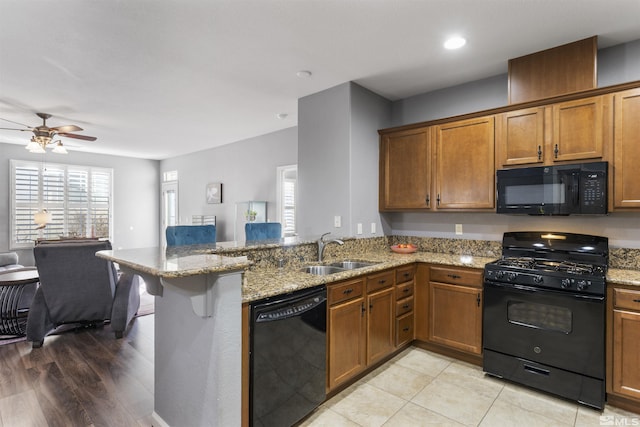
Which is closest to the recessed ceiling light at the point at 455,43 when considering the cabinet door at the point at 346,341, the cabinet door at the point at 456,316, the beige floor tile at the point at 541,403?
the cabinet door at the point at 456,316

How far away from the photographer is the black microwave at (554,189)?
2.49 metres

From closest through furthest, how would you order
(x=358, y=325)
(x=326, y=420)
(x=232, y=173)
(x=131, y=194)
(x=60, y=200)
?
(x=326, y=420) < (x=358, y=325) < (x=232, y=173) < (x=60, y=200) < (x=131, y=194)

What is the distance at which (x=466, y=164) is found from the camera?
10.5ft

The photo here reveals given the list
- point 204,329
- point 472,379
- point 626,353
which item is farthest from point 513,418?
point 204,329

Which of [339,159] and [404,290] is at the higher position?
[339,159]

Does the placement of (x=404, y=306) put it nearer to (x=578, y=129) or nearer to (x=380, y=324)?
(x=380, y=324)

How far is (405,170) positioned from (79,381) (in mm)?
3583

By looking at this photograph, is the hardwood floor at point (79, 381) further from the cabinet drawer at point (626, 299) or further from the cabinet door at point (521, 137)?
the cabinet door at point (521, 137)

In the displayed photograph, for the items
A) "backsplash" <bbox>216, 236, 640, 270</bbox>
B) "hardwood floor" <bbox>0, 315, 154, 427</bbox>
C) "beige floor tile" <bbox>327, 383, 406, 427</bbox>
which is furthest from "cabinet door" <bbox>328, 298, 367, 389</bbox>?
"hardwood floor" <bbox>0, 315, 154, 427</bbox>

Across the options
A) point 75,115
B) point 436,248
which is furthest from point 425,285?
point 75,115

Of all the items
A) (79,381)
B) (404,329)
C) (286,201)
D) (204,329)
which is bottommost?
(79,381)

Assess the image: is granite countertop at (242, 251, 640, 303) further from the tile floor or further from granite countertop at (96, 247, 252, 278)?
the tile floor

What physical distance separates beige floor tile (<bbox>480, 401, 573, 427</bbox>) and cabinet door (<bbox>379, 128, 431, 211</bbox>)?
1867mm

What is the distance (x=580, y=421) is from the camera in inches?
84.1
